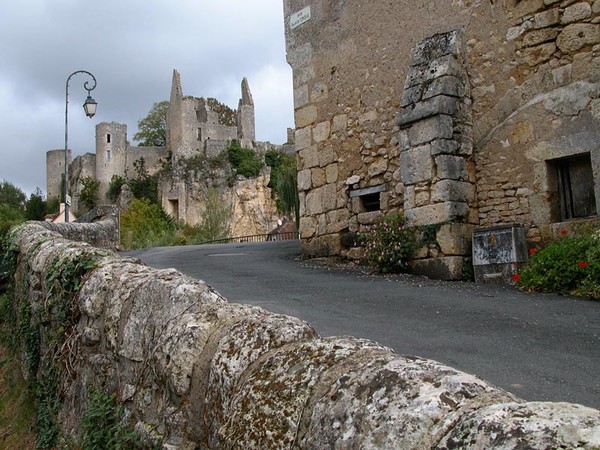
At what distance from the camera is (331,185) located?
32.3 ft

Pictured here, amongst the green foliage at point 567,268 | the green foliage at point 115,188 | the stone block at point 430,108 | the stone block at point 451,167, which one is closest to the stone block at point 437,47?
the stone block at point 430,108

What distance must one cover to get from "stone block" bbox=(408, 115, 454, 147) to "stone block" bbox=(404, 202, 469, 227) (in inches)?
35.5

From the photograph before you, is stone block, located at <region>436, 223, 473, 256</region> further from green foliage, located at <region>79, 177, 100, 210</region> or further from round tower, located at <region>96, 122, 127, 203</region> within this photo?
round tower, located at <region>96, 122, 127, 203</region>

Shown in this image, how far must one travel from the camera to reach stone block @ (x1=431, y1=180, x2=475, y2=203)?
755 cm

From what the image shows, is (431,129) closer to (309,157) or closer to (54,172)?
(309,157)

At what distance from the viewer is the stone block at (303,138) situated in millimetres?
10383

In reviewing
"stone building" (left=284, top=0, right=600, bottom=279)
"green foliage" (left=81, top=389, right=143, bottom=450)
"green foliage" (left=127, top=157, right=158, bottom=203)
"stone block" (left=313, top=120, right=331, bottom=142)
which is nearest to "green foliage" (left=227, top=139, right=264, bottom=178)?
"green foliage" (left=127, top=157, right=158, bottom=203)

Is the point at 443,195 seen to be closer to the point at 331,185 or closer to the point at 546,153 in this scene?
the point at 546,153

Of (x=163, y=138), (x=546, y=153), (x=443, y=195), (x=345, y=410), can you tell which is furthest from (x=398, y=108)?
(x=163, y=138)

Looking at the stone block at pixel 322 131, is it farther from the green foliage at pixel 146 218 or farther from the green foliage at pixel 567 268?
the green foliage at pixel 146 218

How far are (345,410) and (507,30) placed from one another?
23.8 ft

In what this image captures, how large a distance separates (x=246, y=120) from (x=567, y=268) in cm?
5319

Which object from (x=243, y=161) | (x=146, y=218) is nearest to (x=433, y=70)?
(x=146, y=218)

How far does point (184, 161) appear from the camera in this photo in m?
54.5
